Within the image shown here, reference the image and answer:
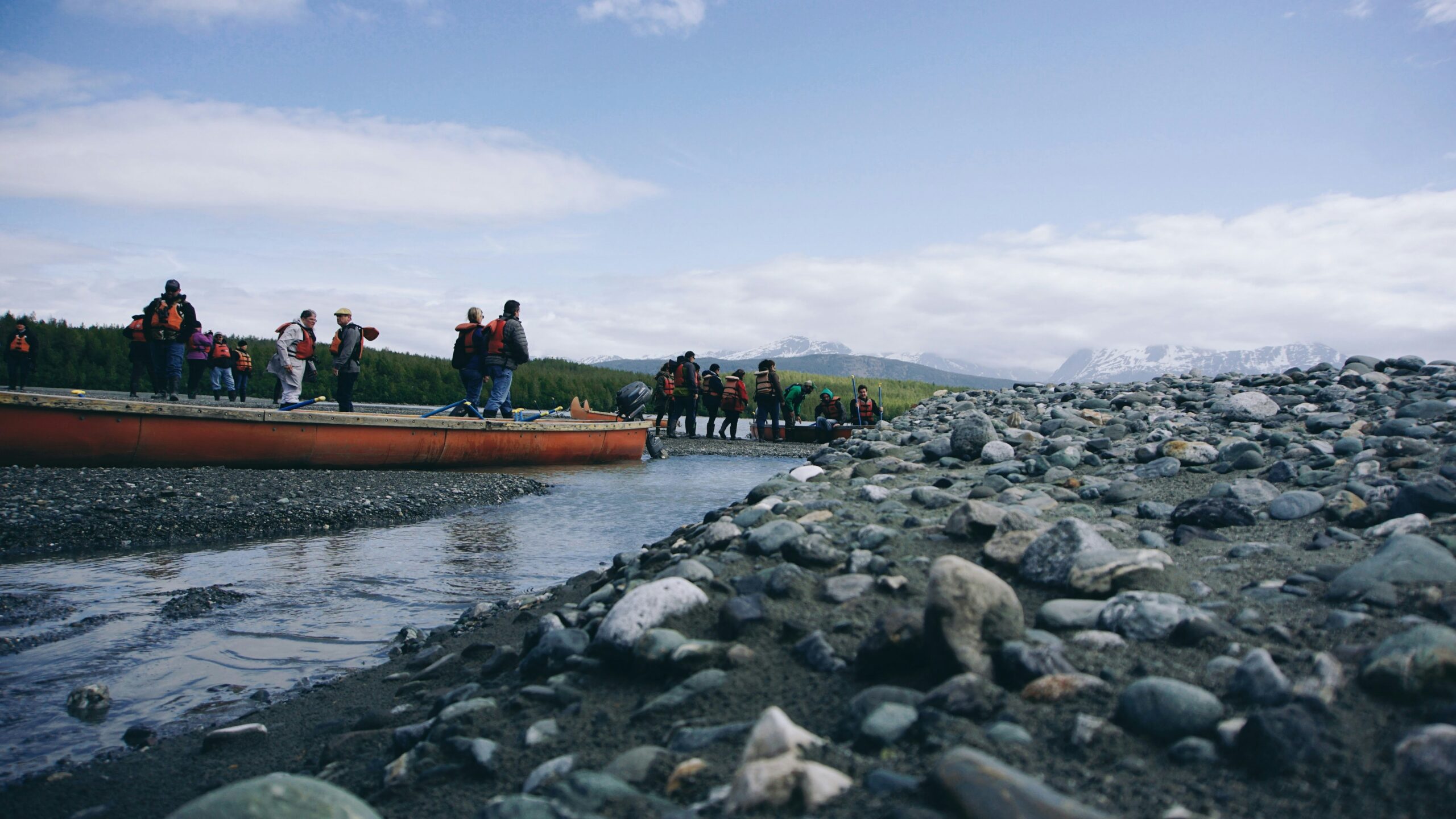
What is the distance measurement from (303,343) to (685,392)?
32.8ft

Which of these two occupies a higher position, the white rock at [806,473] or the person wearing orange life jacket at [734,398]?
the person wearing orange life jacket at [734,398]

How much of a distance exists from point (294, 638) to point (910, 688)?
403 centimetres

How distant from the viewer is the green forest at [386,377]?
23.8 metres

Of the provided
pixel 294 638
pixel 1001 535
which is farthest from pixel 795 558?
pixel 294 638

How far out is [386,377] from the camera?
2983cm

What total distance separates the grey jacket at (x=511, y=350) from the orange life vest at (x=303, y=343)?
3336mm

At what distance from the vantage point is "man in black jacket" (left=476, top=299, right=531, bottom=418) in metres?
12.7

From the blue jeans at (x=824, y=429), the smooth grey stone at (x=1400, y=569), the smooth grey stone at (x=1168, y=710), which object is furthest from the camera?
the blue jeans at (x=824, y=429)

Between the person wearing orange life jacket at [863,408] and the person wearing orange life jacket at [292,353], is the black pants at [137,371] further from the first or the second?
the person wearing orange life jacket at [863,408]

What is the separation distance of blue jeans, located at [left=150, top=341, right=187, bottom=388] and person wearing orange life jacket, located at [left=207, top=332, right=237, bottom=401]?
3.51 meters

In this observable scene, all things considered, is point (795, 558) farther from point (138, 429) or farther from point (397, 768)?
point (138, 429)

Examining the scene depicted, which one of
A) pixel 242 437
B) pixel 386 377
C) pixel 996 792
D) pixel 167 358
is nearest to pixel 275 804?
pixel 996 792

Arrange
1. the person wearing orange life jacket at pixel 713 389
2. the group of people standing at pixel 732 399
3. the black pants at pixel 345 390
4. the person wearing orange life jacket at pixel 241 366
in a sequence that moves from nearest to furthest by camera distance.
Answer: the black pants at pixel 345 390 < the person wearing orange life jacket at pixel 241 366 < the group of people standing at pixel 732 399 < the person wearing orange life jacket at pixel 713 389

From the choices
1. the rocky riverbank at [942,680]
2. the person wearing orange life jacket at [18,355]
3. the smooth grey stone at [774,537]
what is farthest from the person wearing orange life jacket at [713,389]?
the smooth grey stone at [774,537]
